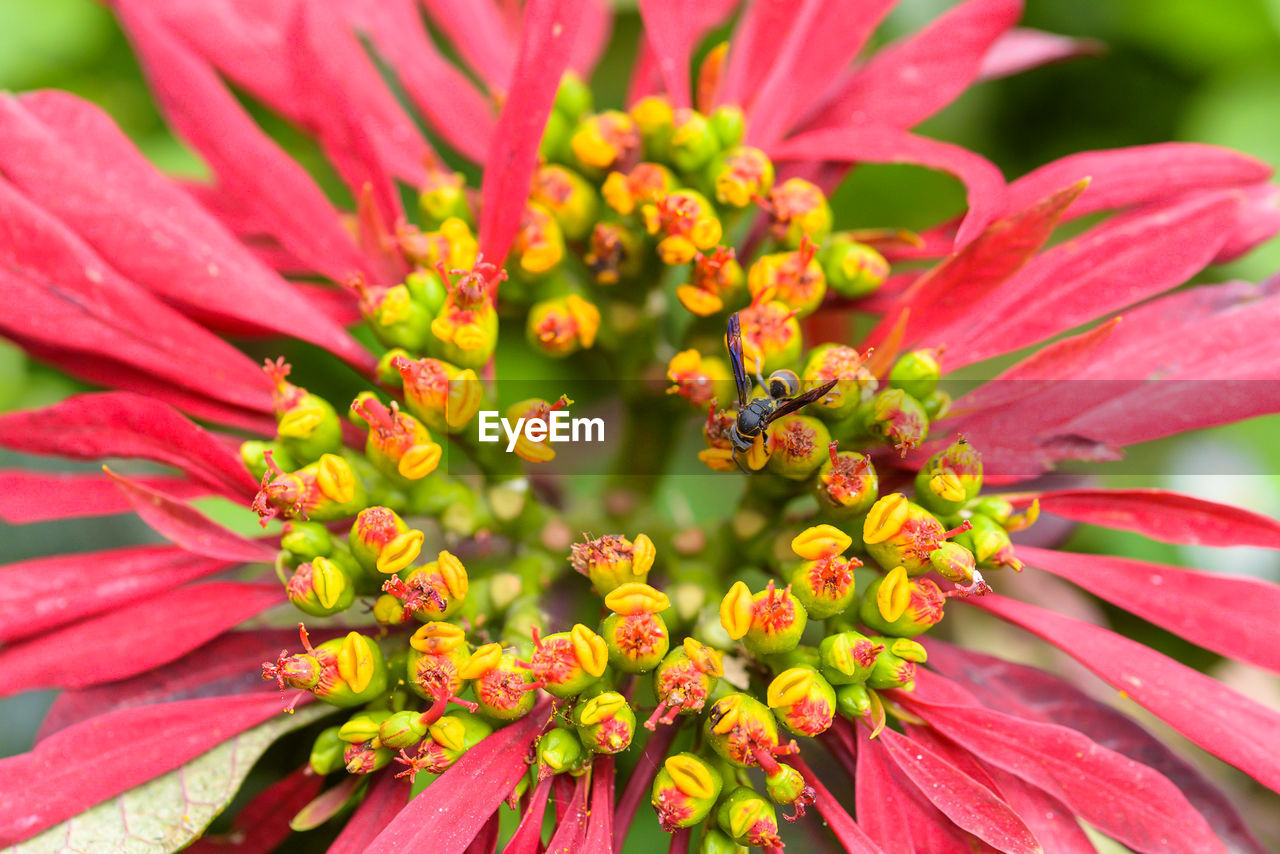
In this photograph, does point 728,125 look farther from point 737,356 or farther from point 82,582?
point 82,582

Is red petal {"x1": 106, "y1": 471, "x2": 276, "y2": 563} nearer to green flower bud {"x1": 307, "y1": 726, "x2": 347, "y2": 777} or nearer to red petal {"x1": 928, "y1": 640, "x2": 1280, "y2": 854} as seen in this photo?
green flower bud {"x1": 307, "y1": 726, "x2": 347, "y2": 777}

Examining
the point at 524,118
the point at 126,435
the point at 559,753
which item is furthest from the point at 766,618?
the point at 126,435

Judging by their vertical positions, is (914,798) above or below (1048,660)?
below

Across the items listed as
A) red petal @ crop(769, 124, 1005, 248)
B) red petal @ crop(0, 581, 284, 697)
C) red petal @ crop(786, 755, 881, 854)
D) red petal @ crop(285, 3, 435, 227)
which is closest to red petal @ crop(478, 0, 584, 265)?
red petal @ crop(285, 3, 435, 227)

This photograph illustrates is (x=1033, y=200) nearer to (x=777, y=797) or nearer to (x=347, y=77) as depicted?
(x=777, y=797)

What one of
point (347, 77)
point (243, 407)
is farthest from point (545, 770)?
point (347, 77)

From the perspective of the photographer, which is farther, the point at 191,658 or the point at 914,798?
the point at 191,658

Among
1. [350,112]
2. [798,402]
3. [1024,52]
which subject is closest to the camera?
[798,402]
